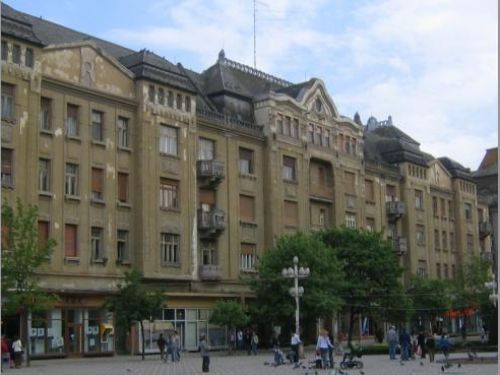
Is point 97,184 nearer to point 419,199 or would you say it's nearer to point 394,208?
point 394,208

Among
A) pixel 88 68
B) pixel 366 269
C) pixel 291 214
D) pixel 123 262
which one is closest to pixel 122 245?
pixel 123 262

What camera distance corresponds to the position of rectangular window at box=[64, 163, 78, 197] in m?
44.1

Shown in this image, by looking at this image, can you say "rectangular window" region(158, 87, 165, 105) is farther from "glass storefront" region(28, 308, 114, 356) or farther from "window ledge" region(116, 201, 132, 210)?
"glass storefront" region(28, 308, 114, 356)

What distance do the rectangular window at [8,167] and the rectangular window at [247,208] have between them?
1856cm

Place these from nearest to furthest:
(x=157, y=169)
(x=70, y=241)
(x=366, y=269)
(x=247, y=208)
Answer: (x=70, y=241) → (x=157, y=169) → (x=366, y=269) → (x=247, y=208)

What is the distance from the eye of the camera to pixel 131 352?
150 ft

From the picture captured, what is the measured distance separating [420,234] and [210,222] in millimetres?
30539

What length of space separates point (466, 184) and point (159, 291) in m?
51.3

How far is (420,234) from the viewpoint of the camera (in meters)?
75.8

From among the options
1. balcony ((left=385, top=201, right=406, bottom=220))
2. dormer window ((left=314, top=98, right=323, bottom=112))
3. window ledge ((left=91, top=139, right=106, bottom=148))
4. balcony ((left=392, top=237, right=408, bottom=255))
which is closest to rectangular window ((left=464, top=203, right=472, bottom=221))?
balcony ((left=385, top=201, right=406, bottom=220))

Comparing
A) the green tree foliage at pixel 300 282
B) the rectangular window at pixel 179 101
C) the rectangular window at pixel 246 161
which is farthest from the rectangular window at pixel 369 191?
the rectangular window at pixel 179 101

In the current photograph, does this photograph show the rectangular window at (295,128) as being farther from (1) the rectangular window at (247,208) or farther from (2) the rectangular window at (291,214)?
(1) the rectangular window at (247,208)

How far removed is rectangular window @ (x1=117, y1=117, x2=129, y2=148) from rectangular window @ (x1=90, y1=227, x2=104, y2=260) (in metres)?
5.37

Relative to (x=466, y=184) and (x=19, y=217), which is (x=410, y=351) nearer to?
(x=19, y=217)
